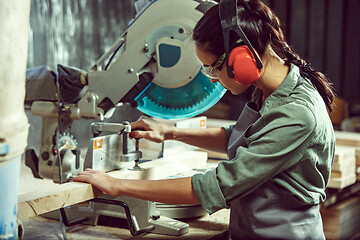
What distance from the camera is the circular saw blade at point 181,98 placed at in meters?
1.84

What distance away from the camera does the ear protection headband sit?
1314 mm

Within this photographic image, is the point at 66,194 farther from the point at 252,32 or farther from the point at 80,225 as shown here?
the point at 252,32

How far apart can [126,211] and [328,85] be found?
78 cm

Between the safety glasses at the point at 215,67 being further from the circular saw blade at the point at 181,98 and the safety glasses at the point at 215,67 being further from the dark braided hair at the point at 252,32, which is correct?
the circular saw blade at the point at 181,98

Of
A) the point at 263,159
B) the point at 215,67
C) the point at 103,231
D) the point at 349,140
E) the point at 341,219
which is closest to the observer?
the point at 263,159

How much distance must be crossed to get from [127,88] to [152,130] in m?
0.20

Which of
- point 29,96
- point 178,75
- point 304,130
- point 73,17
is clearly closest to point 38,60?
point 73,17

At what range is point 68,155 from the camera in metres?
1.89

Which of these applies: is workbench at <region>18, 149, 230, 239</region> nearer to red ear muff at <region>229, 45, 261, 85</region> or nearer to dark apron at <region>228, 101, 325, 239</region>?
dark apron at <region>228, 101, 325, 239</region>

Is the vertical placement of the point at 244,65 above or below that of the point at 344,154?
above

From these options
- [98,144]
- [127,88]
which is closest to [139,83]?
[127,88]

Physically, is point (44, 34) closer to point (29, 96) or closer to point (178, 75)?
point (29, 96)

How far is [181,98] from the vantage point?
6.08 ft

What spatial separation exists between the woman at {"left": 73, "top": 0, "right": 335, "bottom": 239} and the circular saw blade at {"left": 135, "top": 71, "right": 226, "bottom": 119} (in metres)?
0.33
